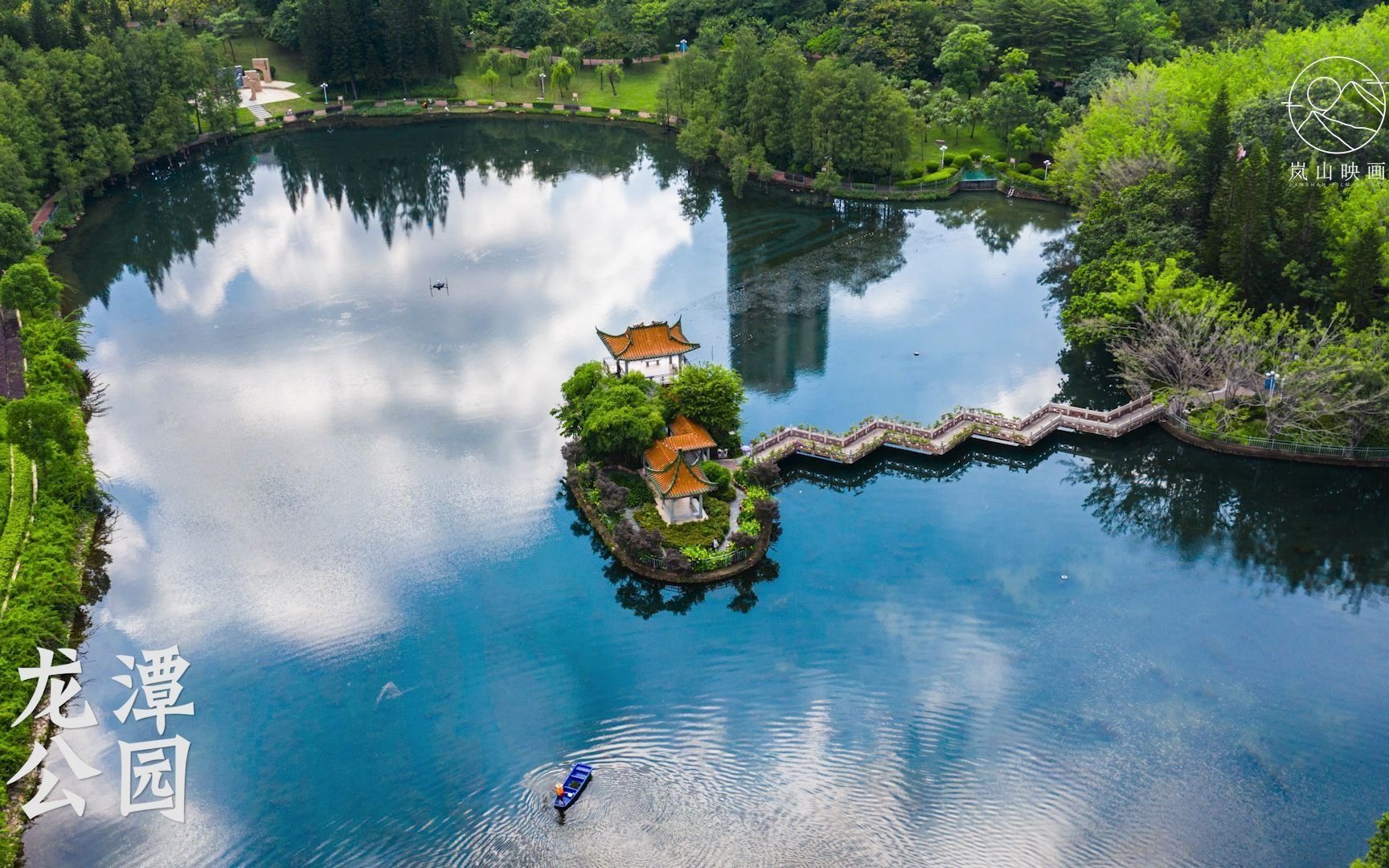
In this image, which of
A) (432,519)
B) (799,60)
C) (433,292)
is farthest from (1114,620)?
(799,60)

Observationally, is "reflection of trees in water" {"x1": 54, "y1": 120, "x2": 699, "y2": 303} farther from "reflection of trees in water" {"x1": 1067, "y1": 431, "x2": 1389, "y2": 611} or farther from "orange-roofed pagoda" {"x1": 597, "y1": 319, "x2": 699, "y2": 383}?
"reflection of trees in water" {"x1": 1067, "y1": 431, "x2": 1389, "y2": 611}

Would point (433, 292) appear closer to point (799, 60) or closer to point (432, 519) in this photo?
point (432, 519)

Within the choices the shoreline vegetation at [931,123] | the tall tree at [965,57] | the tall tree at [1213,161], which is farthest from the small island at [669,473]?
the tall tree at [965,57]

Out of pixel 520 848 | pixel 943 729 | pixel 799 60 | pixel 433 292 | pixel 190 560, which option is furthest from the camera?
pixel 799 60

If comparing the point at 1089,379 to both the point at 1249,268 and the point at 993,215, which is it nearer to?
the point at 1249,268

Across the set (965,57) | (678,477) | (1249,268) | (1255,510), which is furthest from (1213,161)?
(965,57)

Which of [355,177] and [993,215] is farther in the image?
[355,177]

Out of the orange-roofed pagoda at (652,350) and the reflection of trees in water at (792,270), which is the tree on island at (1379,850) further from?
the orange-roofed pagoda at (652,350)
